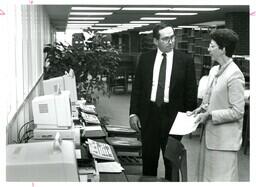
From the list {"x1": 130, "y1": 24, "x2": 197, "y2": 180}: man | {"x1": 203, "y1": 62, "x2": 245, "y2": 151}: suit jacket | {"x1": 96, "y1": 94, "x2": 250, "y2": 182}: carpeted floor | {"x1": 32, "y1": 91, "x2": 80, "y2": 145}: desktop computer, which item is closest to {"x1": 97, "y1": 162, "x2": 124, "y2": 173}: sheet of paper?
{"x1": 32, "y1": 91, "x2": 80, "y2": 145}: desktop computer

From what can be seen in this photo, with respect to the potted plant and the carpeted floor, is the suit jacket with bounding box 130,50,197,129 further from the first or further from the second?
the potted plant

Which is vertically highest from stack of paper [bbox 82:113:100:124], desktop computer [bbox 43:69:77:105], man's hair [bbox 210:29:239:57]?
man's hair [bbox 210:29:239:57]

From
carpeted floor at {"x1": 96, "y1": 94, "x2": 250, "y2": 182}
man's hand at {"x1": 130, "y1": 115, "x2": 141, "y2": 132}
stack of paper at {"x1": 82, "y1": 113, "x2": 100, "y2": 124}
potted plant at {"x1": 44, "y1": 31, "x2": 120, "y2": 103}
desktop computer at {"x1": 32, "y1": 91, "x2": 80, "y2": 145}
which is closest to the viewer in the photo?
desktop computer at {"x1": 32, "y1": 91, "x2": 80, "y2": 145}

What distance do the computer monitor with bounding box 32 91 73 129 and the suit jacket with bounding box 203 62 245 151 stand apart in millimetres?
698

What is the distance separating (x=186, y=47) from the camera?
9.53 ft

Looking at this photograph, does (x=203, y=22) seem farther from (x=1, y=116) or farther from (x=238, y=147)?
(x=1, y=116)

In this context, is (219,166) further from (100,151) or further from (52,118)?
(52,118)

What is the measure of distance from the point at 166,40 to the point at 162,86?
0.86 ft

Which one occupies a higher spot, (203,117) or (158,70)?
(158,70)

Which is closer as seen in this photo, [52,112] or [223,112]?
[223,112]

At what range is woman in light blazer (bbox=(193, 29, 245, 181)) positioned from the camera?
2055 millimetres

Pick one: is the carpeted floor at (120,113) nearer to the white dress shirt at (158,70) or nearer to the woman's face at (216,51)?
the white dress shirt at (158,70)

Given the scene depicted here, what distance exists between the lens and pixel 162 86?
2.57m

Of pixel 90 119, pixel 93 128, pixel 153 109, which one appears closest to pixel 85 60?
pixel 90 119
